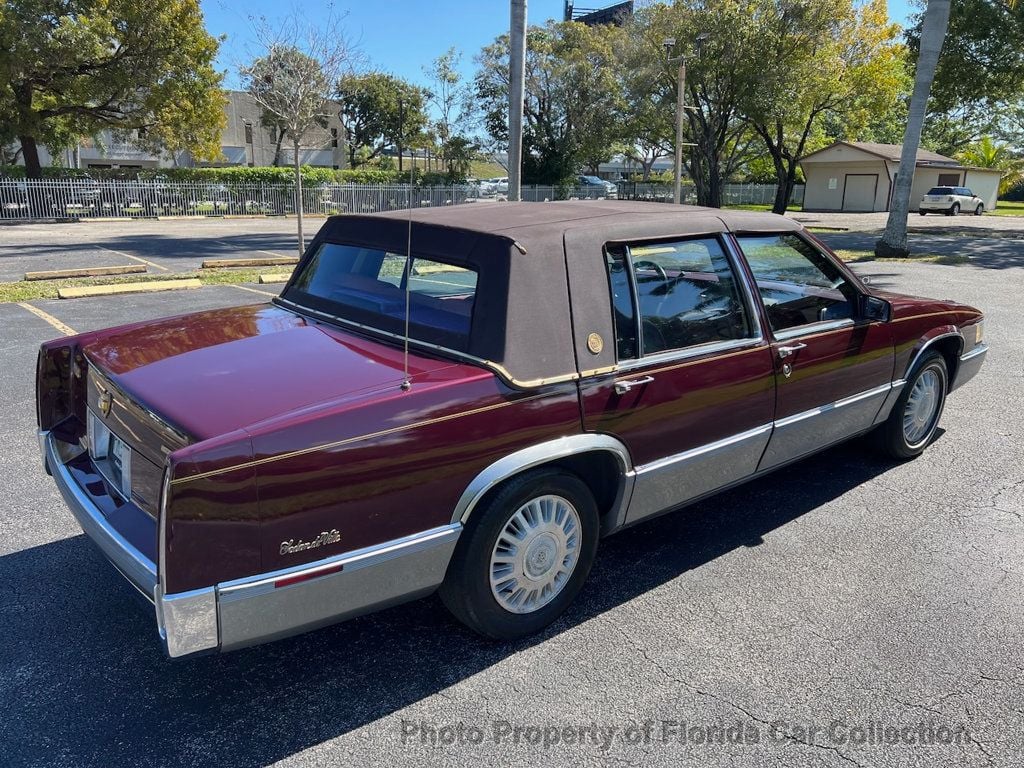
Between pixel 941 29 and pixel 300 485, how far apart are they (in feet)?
56.8

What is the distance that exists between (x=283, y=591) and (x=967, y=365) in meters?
4.88

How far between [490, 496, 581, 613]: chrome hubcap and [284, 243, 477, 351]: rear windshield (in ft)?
2.36

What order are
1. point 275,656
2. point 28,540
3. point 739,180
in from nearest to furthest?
point 275,656 → point 28,540 → point 739,180

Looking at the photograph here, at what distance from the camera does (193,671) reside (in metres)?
2.86

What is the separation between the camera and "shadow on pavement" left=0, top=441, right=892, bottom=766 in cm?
247

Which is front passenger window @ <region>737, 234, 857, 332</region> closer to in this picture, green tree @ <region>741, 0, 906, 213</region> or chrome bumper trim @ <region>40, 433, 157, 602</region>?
chrome bumper trim @ <region>40, 433, 157, 602</region>

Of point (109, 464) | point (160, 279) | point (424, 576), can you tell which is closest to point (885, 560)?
point (424, 576)

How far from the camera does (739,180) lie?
59500 millimetres

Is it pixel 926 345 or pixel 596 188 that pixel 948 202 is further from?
pixel 926 345

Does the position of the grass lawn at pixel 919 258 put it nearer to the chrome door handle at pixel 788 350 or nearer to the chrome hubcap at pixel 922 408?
the chrome hubcap at pixel 922 408

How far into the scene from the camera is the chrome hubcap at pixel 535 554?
2896mm

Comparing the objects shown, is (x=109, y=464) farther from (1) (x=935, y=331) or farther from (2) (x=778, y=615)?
(1) (x=935, y=331)

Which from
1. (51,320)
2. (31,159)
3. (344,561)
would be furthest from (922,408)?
(31,159)

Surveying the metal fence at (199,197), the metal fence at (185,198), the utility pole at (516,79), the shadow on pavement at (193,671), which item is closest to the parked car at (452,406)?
the shadow on pavement at (193,671)
